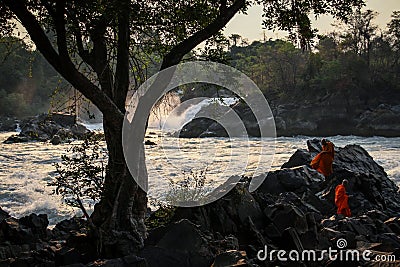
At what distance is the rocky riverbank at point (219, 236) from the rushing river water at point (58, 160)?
1.40m

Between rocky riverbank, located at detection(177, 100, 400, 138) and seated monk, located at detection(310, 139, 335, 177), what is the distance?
28.8 m

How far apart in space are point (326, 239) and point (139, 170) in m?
3.18

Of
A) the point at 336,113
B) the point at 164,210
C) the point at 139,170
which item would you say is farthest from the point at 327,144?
the point at 336,113

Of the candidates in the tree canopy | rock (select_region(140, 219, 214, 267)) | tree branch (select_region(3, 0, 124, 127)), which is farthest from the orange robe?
tree branch (select_region(3, 0, 124, 127))

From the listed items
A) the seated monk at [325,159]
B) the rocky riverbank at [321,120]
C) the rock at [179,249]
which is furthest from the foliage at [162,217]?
the rocky riverbank at [321,120]

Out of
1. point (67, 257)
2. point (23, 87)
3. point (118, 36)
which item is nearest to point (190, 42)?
point (118, 36)

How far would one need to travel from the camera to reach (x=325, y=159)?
1284cm

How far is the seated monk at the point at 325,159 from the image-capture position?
1273 centimetres

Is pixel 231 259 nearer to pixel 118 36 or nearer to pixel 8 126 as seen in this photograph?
pixel 118 36

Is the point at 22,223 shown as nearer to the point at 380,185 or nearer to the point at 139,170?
the point at 139,170

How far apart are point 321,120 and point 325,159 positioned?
36739 millimetres

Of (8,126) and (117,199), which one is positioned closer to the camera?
(117,199)

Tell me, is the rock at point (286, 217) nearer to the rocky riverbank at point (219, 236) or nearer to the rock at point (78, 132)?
the rocky riverbank at point (219, 236)

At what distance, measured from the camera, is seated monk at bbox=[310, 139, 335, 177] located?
41.8 ft
